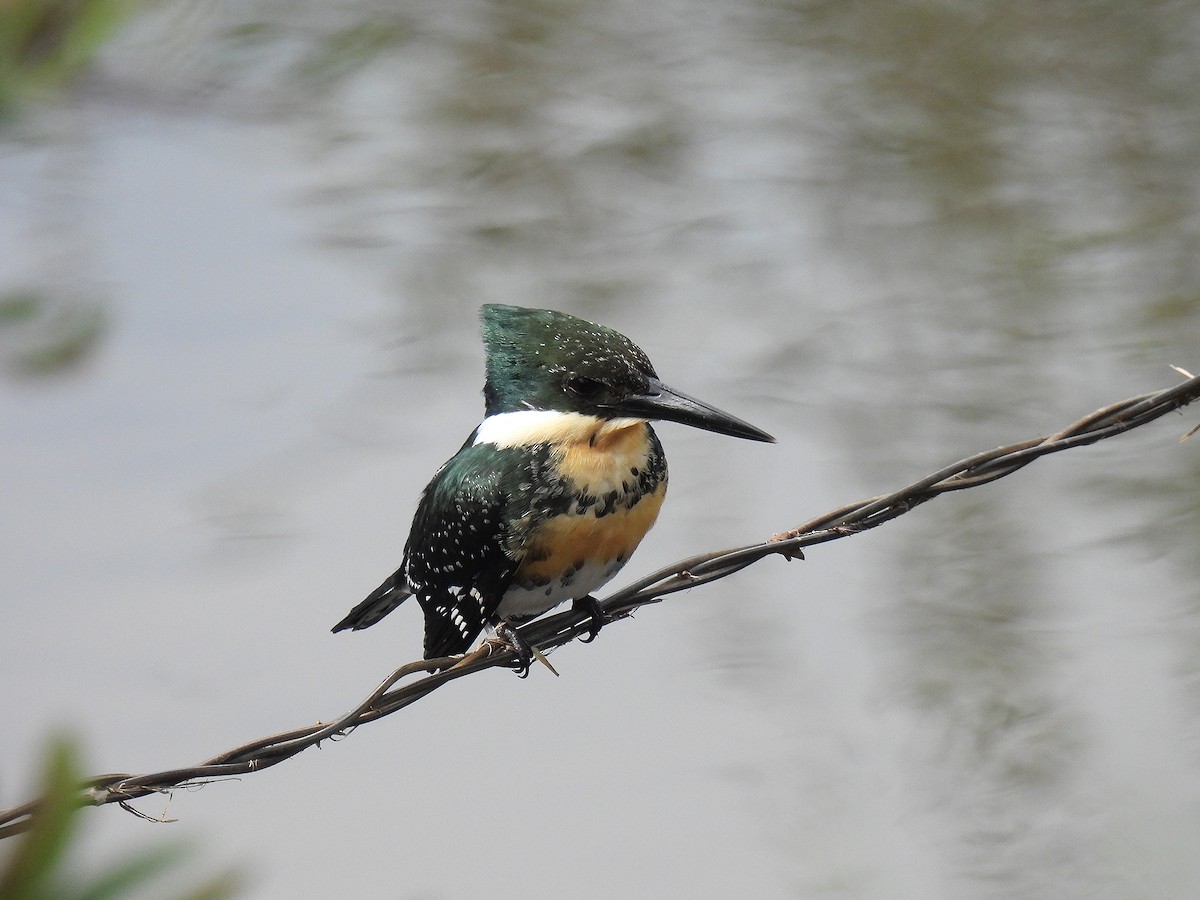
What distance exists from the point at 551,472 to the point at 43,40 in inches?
45.5

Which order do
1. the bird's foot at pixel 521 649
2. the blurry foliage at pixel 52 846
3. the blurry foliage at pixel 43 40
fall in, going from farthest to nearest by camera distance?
the bird's foot at pixel 521 649 → the blurry foliage at pixel 43 40 → the blurry foliage at pixel 52 846

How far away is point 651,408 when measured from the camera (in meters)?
2.12

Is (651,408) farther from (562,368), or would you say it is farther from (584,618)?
(584,618)

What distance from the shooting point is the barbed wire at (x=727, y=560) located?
5.25ft

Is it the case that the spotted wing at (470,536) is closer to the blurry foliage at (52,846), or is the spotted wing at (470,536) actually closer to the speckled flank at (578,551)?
the speckled flank at (578,551)

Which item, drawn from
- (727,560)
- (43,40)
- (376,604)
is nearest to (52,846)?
(43,40)

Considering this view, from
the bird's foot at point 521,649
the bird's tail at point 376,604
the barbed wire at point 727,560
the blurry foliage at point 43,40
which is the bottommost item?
the bird's tail at point 376,604

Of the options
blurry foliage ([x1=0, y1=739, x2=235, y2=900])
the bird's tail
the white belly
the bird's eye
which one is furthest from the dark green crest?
blurry foliage ([x1=0, y1=739, x2=235, y2=900])

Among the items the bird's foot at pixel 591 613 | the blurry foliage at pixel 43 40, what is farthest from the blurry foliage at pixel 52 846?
the bird's foot at pixel 591 613

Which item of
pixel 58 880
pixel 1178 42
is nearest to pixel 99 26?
pixel 58 880

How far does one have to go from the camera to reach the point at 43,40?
1133mm

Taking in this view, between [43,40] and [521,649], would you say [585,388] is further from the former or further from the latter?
[43,40]

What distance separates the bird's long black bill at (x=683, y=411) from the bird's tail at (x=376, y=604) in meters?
0.63

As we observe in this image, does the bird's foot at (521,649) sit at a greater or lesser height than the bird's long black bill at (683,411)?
lesser
